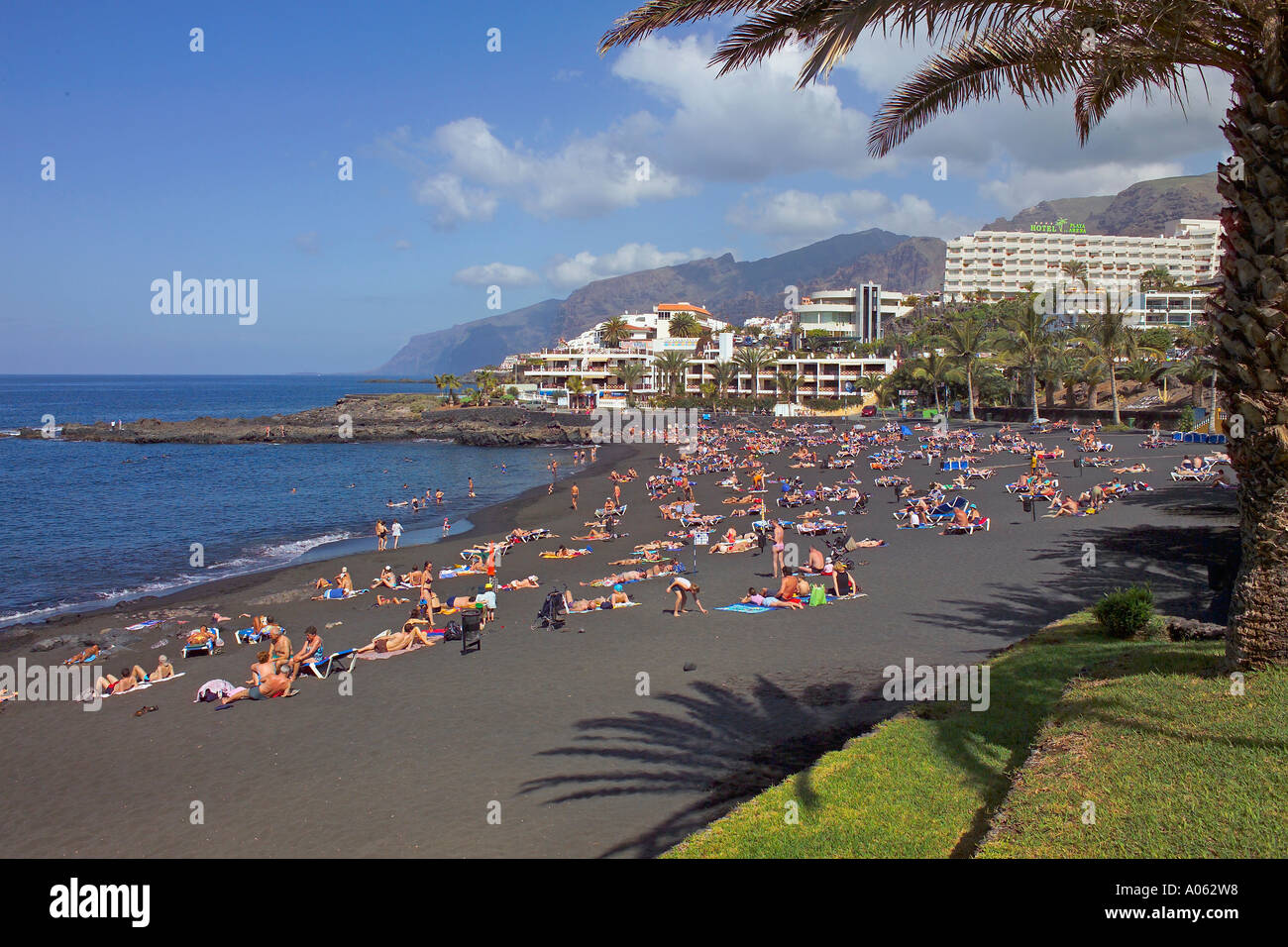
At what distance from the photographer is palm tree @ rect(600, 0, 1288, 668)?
17.8 feet

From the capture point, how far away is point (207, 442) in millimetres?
69562

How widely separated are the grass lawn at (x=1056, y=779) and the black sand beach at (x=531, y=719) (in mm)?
1085

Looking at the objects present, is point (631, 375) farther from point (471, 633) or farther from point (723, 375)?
point (471, 633)

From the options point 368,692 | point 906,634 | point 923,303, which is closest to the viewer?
point 368,692

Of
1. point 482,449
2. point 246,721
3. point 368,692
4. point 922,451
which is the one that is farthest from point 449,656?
point 482,449

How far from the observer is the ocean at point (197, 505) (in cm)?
2314

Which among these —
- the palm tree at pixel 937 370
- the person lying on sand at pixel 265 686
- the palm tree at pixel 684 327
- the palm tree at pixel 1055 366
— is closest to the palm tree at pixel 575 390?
the palm tree at pixel 684 327

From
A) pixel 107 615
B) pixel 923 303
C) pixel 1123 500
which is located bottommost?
pixel 107 615

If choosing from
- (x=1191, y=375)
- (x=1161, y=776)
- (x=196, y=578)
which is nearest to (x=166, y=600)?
(x=196, y=578)

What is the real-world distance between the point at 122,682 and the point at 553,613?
6.77 metres

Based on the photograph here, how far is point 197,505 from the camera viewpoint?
36.2 metres
